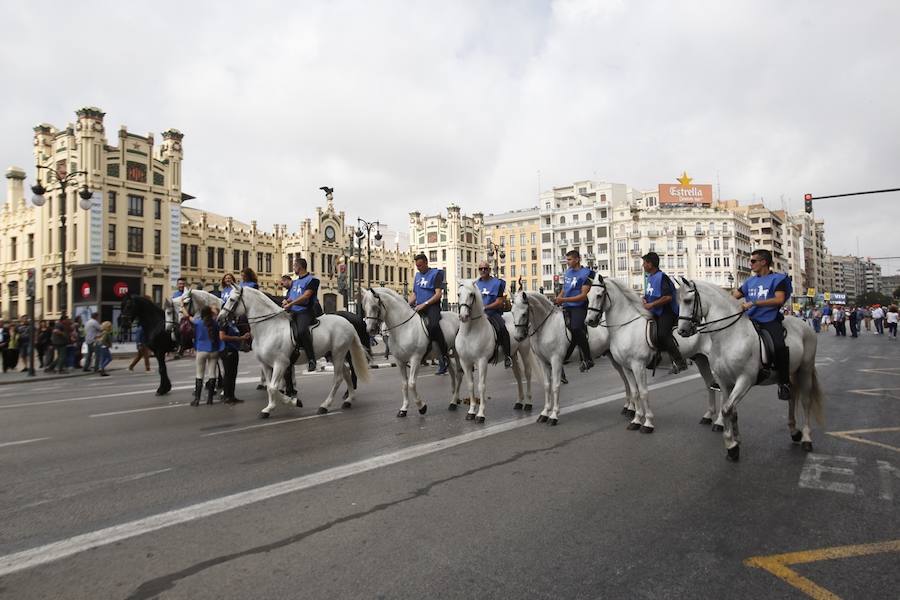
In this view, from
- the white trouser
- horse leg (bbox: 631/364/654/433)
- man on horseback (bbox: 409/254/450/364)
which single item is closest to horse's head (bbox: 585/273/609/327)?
horse leg (bbox: 631/364/654/433)

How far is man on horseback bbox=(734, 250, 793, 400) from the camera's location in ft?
21.7

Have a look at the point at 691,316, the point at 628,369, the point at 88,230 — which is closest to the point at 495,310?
the point at 628,369

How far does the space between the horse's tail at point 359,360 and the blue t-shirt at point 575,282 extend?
13.7 feet

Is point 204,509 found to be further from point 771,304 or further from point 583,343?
point 771,304

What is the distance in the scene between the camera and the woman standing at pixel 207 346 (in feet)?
35.9

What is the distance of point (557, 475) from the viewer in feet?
18.4

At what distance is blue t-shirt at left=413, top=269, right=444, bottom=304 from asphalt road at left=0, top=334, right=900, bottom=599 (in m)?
2.20

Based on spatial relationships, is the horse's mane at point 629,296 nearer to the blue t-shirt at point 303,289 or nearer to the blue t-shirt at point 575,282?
the blue t-shirt at point 575,282

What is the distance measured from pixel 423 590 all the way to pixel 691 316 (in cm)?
491

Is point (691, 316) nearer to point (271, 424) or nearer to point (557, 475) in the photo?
point (557, 475)

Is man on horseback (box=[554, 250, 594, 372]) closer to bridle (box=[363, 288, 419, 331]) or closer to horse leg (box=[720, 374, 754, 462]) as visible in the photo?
bridle (box=[363, 288, 419, 331])

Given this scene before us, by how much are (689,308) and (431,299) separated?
4.28m

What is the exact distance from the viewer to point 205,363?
37.5 ft

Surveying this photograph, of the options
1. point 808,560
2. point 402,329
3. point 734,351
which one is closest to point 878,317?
point 734,351
